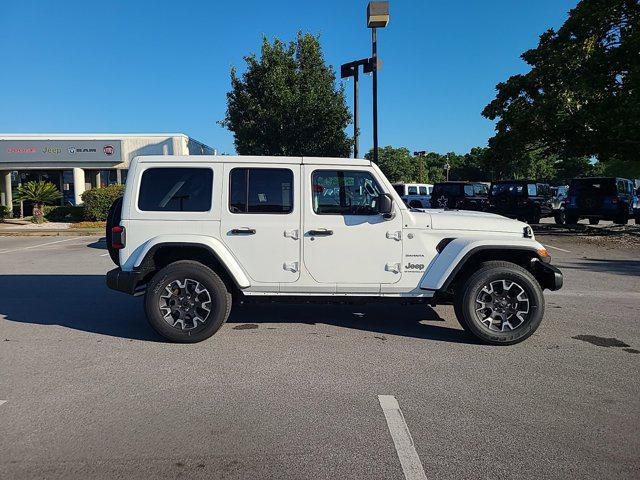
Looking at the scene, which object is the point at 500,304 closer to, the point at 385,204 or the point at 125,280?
the point at 385,204

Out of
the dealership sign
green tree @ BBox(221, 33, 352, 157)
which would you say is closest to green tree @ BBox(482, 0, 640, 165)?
green tree @ BBox(221, 33, 352, 157)

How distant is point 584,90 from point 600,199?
5.07 m

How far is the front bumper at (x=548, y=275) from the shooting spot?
16.8ft

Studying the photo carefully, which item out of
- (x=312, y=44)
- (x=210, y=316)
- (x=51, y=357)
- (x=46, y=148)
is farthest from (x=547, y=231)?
(x=46, y=148)

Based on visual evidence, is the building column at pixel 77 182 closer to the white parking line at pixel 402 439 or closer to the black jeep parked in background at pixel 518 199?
the black jeep parked in background at pixel 518 199

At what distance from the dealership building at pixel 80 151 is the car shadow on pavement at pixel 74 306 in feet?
64.8

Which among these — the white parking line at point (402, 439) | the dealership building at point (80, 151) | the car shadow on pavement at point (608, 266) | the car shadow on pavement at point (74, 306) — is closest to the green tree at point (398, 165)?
the dealership building at point (80, 151)

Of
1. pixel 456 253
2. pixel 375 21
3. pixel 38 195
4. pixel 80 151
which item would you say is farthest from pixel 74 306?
pixel 80 151

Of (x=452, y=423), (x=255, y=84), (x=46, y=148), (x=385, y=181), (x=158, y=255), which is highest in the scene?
(x=255, y=84)

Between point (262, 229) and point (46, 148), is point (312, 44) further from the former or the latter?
point (262, 229)

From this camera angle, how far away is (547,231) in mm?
18016

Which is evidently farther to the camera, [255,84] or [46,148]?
[46,148]

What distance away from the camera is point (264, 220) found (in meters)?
5.16

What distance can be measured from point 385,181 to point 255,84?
59.1 ft
